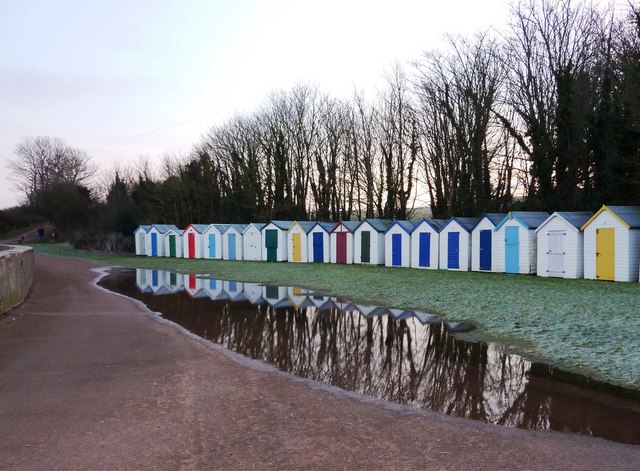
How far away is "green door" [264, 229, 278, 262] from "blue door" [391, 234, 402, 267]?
819 cm

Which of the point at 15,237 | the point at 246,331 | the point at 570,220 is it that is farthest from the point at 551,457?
the point at 15,237

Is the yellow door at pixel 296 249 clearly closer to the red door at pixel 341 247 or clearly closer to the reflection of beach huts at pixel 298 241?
the reflection of beach huts at pixel 298 241

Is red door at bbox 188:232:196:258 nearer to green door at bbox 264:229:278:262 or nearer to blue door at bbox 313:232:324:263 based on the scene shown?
green door at bbox 264:229:278:262

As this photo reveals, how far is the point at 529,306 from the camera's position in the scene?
37.4 feet

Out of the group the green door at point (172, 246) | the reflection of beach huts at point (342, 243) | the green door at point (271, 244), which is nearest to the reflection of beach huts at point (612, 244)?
the reflection of beach huts at point (342, 243)

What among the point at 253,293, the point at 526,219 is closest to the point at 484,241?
the point at 526,219

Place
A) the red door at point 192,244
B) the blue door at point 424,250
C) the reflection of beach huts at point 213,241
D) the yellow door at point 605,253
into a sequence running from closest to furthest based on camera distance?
the yellow door at point 605,253 → the blue door at point 424,250 → the reflection of beach huts at point 213,241 → the red door at point 192,244

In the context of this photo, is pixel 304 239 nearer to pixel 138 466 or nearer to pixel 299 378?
pixel 299 378

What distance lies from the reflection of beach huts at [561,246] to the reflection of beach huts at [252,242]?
16.8 meters

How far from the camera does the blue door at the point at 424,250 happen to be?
882 inches

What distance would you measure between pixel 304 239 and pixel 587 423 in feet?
77.9

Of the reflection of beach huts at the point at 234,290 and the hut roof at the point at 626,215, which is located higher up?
the hut roof at the point at 626,215

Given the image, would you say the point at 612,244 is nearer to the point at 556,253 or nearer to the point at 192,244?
the point at 556,253

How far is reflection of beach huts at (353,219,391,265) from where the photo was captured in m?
25.0
